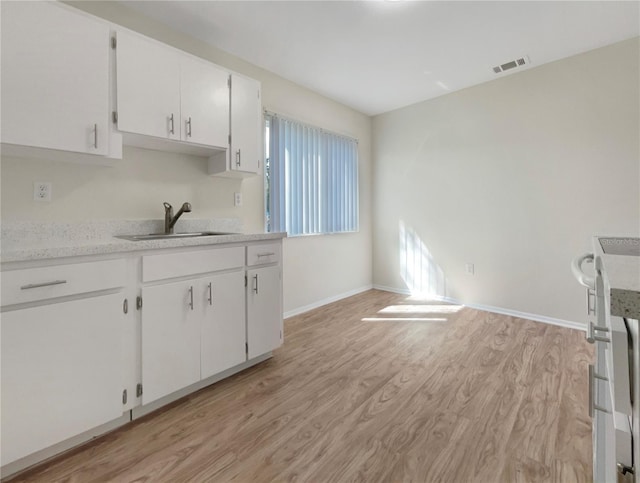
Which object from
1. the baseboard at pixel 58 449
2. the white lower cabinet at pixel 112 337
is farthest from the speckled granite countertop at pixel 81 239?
the baseboard at pixel 58 449

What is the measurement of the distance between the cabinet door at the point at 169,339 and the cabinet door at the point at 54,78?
90 centimetres

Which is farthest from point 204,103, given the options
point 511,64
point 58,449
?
point 511,64

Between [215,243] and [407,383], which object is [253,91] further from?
[407,383]

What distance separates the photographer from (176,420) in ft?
5.36

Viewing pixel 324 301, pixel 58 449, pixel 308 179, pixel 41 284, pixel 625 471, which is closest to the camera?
pixel 625 471

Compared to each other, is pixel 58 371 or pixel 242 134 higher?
pixel 242 134

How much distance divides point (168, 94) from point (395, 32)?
70.8 inches

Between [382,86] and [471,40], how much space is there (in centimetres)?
104

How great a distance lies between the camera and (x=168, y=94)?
1.96 metres

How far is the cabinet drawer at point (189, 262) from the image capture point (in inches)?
63.8

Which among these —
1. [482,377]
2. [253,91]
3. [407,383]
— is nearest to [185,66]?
[253,91]

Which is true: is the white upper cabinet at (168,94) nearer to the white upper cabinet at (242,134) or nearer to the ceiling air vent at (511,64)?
the white upper cabinet at (242,134)

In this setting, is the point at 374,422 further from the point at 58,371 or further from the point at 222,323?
the point at 58,371

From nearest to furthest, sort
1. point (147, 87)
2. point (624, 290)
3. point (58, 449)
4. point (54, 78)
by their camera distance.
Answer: point (624, 290), point (58, 449), point (54, 78), point (147, 87)
